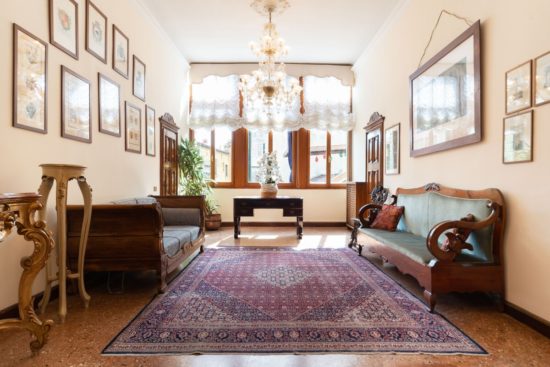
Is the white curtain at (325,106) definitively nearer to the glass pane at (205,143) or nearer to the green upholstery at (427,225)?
the glass pane at (205,143)

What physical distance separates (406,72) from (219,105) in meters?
4.12

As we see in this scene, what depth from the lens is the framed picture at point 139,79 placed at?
444 centimetres

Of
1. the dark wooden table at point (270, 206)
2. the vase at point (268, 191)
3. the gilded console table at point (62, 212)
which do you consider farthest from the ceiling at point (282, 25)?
the gilded console table at point (62, 212)

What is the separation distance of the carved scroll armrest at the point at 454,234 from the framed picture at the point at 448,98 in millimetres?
756

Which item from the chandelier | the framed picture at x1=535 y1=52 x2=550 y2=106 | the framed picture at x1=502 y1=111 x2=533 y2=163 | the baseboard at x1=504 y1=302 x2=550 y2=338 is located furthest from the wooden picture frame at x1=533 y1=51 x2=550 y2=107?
the chandelier

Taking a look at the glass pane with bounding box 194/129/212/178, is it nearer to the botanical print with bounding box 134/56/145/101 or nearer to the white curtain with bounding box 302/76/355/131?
the white curtain with bounding box 302/76/355/131

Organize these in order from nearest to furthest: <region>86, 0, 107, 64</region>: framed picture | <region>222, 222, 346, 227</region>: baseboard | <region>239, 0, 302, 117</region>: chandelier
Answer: <region>86, 0, 107, 64</region>: framed picture
<region>239, 0, 302, 117</region>: chandelier
<region>222, 222, 346, 227</region>: baseboard

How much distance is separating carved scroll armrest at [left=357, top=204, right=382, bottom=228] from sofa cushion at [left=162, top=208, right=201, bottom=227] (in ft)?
7.43

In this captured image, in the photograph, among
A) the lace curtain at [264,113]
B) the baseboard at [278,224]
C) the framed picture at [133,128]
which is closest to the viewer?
the framed picture at [133,128]

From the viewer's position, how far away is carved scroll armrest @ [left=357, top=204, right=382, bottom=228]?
430 cm

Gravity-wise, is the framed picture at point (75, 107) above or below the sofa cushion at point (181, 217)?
above

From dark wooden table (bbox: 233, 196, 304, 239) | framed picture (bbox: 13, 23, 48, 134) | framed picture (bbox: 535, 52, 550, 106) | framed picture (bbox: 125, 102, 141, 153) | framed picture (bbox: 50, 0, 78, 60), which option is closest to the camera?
framed picture (bbox: 535, 52, 550, 106)

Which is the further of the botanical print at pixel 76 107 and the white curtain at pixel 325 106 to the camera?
the white curtain at pixel 325 106

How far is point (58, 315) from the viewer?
2398 millimetres
